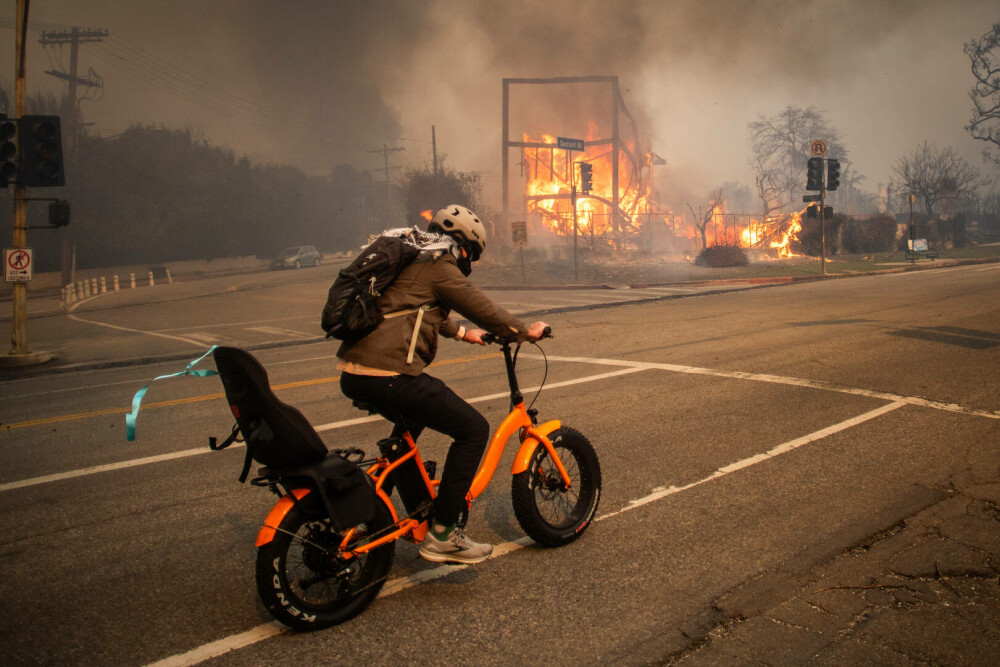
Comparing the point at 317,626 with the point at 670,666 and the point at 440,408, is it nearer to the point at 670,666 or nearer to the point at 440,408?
the point at 440,408

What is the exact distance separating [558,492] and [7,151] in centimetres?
1435

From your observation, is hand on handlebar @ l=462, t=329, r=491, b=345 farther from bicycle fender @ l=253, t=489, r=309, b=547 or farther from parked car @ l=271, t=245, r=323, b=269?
parked car @ l=271, t=245, r=323, b=269

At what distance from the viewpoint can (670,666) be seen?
121 inches

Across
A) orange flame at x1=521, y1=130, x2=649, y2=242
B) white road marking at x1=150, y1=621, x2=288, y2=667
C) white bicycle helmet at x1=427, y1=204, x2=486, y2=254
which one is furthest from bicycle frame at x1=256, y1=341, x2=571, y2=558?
orange flame at x1=521, y1=130, x2=649, y2=242

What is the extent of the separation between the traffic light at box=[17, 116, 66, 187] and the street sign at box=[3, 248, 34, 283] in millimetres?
1340

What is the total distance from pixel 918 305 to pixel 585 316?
22.2 ft

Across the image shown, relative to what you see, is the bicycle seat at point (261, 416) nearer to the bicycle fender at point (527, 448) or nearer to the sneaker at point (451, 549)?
the sneaker at point (451, 549)

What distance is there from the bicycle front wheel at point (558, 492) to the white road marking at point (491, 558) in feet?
0.77

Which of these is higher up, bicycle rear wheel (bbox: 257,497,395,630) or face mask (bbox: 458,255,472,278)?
face mask (bbox: 458,255,472,278)

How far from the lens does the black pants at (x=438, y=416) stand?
11.6 ft

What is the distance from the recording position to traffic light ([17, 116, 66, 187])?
46.8 feet

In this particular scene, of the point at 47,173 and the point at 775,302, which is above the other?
the point at 47,173

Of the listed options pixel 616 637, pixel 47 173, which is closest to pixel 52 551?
pixel 616 637

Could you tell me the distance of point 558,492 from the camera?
432 centimetres
